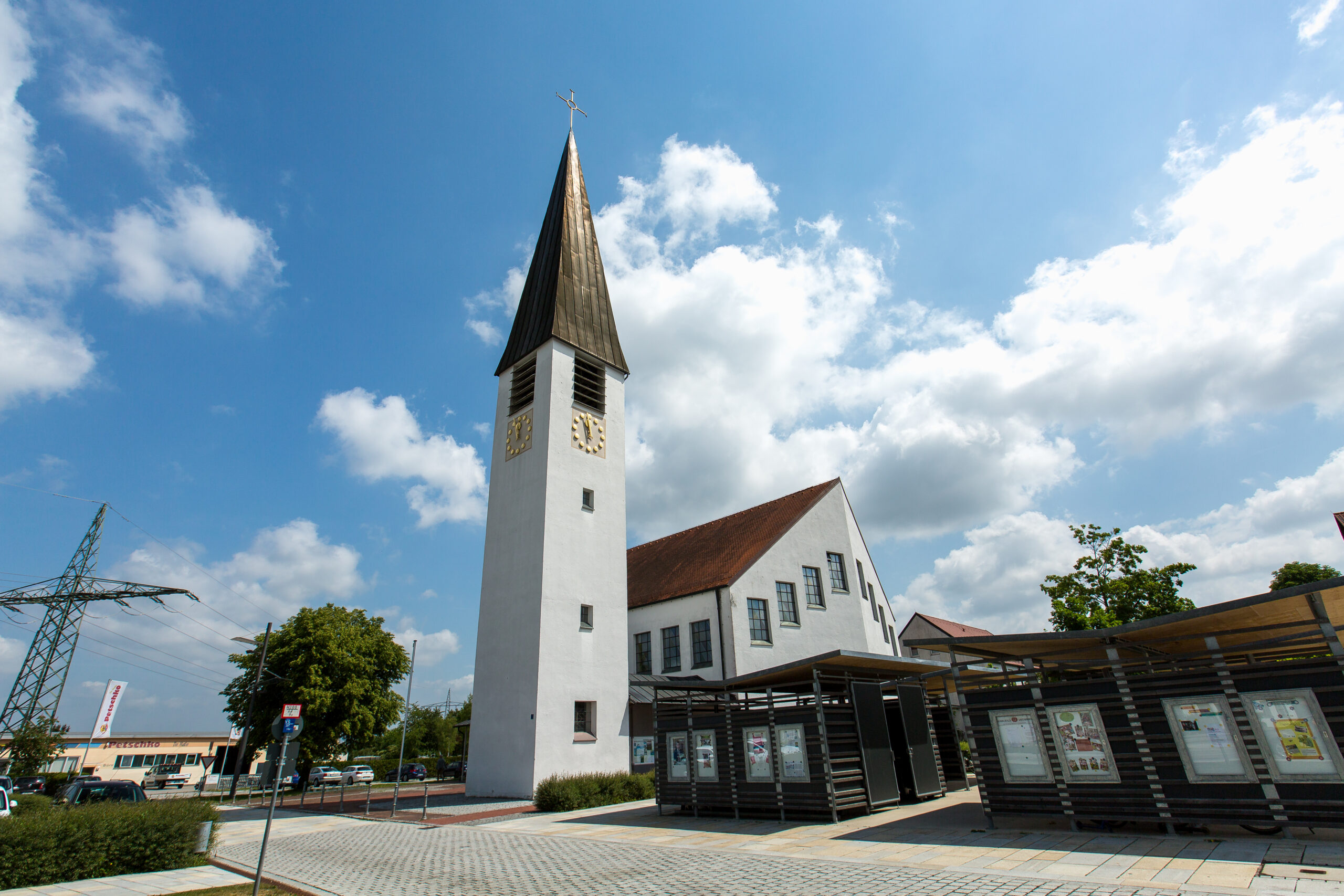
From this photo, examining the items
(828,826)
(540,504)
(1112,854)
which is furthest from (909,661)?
(540,504)

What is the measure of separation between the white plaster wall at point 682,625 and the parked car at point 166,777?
141 ft

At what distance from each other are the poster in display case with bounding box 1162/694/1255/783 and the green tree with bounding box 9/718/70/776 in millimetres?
51565

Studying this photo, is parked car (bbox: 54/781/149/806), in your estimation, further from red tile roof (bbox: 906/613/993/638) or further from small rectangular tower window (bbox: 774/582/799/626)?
red tile roof (bbox: 906/613/993/638)

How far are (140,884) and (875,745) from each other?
13.8 meters

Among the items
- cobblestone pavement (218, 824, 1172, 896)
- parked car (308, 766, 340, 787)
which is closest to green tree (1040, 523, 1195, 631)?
cobblestone pavement (218, 824, 1172, 896)

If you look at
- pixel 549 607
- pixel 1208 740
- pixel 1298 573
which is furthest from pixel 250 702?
pixel 1298 573

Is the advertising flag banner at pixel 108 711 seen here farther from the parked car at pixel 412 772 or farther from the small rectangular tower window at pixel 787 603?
the small rectangular tower window at pixel 787 603

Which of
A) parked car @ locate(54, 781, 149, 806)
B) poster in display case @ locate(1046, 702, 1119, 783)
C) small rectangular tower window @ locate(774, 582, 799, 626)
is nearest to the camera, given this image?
→ poster in display case @ locate(1046, 702, 1119, 783)

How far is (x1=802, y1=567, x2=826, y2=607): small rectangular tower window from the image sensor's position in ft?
93.7

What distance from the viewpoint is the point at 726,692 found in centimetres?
1585

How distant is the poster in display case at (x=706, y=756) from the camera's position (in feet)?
50.0

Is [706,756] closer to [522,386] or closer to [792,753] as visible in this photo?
[792,753]

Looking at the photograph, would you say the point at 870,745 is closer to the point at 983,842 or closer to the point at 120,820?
the point at 983,842

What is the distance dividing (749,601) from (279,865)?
1780 cm
